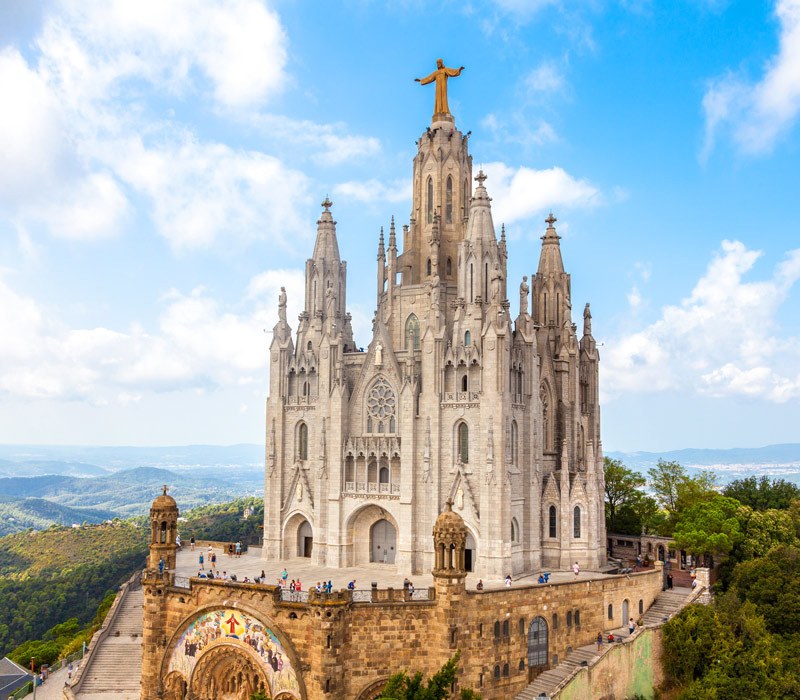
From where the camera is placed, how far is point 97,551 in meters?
151

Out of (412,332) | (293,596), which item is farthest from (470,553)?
(412,332)

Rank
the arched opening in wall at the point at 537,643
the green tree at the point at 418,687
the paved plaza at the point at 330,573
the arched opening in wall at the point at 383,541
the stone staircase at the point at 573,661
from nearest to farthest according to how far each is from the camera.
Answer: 1. the green tree at the point at 418,687
2. the stone staircase at the point at 573,661
3. the arched opening in wall at the point at 537,643
4. the paved plaza at the point at 330,573
5. the arched opening in wall at the point at 383,541

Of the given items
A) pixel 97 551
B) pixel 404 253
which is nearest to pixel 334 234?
pixel 404 253

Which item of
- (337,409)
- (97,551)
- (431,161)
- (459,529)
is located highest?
(431,161)

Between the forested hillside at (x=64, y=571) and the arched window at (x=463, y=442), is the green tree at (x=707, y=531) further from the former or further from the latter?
the forested hillside at (x=64, y=571)

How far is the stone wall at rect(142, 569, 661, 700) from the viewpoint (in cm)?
3800

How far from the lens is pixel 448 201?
56.5 meters

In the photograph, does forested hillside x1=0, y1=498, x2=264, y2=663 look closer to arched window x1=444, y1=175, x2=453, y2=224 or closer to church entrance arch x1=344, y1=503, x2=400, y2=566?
church entrance arch x1=344, y1=503, x2=400, y2=566

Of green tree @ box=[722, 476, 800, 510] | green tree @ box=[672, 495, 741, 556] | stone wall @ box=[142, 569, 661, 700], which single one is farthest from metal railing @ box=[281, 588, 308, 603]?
green tree @ box=[722, 476, 800, 510]

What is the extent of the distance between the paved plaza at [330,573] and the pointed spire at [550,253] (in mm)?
20394

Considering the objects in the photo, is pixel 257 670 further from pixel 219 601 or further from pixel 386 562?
pixel 386 562

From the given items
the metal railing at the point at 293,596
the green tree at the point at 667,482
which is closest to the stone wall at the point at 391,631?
the metal railing at the point at 293,596

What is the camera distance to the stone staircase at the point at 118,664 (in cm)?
4509

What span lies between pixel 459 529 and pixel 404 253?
77.1 ft
